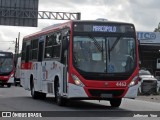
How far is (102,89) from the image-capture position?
1939cm

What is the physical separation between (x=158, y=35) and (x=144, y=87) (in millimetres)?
23765

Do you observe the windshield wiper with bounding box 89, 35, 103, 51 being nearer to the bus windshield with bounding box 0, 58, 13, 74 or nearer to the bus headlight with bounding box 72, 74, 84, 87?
the bus headlight with bounding box 72, 74, 84, 87

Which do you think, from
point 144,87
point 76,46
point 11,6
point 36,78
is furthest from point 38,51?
point 11,6

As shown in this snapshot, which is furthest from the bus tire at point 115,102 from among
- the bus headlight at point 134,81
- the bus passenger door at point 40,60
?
the bus passenger door at point 40,60

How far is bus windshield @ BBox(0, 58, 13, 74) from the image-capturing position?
48934mm

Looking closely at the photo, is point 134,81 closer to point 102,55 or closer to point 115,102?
point 102,55

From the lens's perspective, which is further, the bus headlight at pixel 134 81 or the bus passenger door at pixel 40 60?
the bus passenger door at pixel 40 60

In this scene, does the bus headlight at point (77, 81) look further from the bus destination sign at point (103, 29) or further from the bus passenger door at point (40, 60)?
the bus passenger door at point (40, 60)

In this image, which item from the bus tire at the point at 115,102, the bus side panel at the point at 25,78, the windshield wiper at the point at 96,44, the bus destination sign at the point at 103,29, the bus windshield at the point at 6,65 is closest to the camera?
the windshield wiper at the point at 96,44

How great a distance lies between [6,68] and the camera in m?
49.2

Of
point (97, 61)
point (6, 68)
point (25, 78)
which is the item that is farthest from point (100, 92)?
point (6, 68)

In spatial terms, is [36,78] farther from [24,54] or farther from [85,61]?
[85,61]

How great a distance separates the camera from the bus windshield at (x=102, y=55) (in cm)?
1955

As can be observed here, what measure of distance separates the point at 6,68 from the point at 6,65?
33 centimetres
